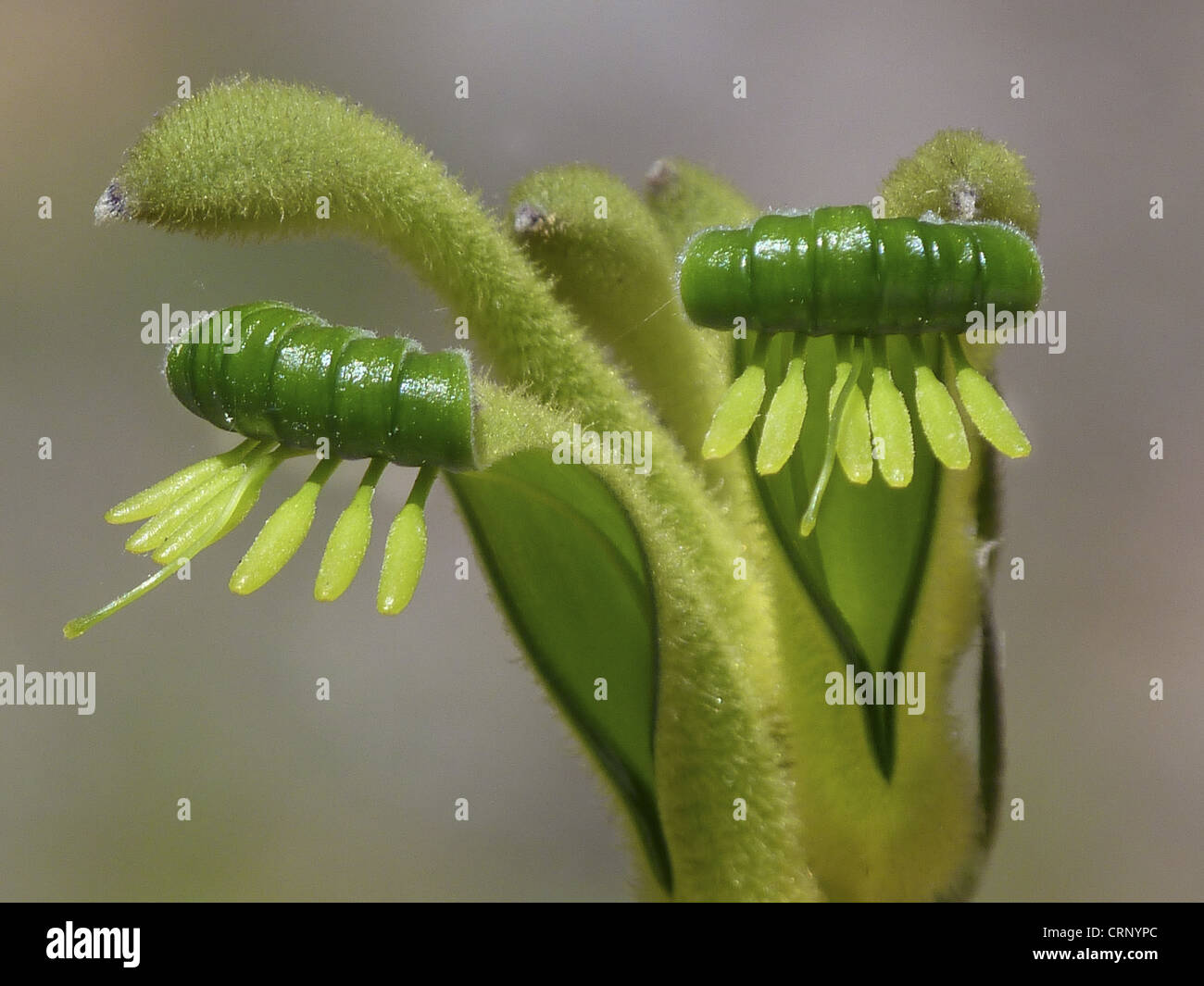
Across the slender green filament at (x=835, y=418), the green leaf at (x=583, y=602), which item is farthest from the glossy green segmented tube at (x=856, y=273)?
the green leaf at (x=583, y=602)

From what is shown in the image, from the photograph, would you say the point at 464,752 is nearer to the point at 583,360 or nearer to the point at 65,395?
the point at 65,395

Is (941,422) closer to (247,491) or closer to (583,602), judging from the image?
(583,602)

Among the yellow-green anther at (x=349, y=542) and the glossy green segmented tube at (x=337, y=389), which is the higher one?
the glossy green segmented tube at (x=337, y=389)

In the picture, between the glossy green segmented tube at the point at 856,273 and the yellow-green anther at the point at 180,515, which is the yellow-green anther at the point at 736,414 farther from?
the yellow-green anther at the point at 180,515

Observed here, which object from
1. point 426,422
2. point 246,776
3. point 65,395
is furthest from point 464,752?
point 426,422

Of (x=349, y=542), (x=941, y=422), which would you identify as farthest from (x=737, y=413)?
(x=349, y=542)
